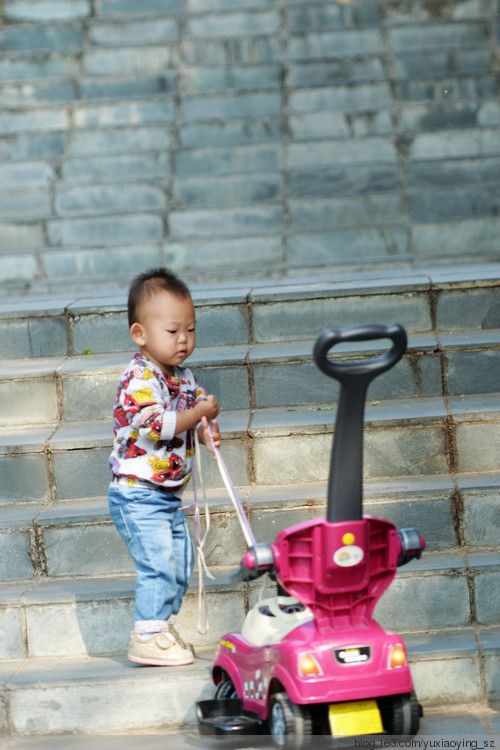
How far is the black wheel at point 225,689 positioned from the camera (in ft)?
12.0

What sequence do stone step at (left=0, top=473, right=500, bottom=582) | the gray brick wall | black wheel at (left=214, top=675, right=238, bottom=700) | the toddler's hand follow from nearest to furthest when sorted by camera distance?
black wheel at (left=214, top=675, right=238, bottom=700), the toddler's hand, stone step at (left=0, top=473, right=500, bottom=582), the gray brick wall

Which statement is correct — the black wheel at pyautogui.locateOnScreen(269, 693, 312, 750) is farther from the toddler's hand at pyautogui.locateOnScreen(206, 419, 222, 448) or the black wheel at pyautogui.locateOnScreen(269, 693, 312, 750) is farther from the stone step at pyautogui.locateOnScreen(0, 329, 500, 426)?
the stone step at pyautogui.locateOnScreen(0, 329, 500, 426)

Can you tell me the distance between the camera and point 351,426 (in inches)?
120

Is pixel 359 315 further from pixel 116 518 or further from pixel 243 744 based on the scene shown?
pixel 243 744

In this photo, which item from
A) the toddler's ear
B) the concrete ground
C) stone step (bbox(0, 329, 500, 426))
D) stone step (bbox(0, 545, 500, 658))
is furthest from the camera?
stone step (bbox(0, 329, 500, 426))

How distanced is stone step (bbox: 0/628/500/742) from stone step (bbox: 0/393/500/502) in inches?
42.9

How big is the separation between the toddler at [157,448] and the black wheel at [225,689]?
0.37 m

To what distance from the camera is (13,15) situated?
457 inches

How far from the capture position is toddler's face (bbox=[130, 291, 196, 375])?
12.7 feet

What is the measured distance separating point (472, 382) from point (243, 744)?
232 centimetres

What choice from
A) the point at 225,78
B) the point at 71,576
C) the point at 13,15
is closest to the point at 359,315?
the point at 71,576

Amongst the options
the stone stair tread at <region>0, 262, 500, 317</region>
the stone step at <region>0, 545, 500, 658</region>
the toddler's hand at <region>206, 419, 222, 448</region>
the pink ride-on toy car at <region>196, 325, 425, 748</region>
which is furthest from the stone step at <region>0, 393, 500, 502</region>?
the pink ride-on toy car at <region>196, 325, 425, 748</region>

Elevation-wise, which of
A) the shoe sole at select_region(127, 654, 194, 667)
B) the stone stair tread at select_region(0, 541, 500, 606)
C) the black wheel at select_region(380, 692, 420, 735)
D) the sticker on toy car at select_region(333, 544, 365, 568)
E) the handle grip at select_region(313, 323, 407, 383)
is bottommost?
the shoe sole at select_region(127, 654, 194, 667)

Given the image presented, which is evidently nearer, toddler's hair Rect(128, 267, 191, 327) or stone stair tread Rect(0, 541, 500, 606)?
toddler's hair Rect(128, 267, 191, 327)
